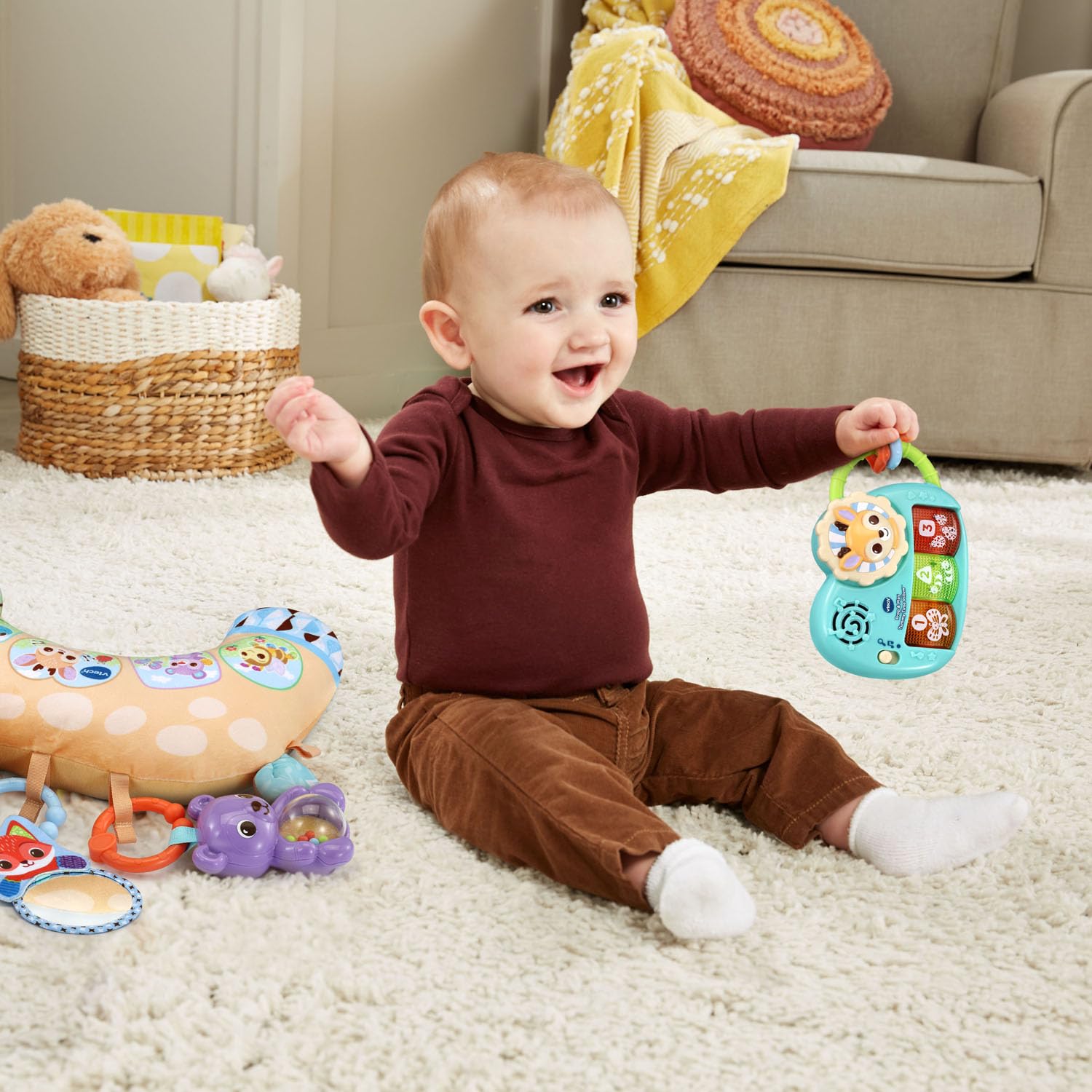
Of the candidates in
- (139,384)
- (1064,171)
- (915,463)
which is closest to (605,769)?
(915,463)

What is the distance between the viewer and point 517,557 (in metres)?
0.81

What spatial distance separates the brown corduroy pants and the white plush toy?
1.04 m

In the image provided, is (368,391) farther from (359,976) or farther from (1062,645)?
(359,976)

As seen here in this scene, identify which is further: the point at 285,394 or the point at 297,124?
the point at 297,124

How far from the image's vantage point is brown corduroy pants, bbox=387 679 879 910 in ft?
2.27

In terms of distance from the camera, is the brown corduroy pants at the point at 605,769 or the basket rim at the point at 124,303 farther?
the basket rim at the point at 124,303

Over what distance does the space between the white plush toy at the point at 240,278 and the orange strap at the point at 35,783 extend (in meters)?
1.08

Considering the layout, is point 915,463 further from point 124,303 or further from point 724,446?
point 124,303

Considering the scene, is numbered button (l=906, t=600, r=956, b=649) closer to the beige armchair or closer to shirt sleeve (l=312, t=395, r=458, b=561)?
shirt sleeve (l=312, t=395, r=458, b=561)

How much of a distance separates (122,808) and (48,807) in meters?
0.05

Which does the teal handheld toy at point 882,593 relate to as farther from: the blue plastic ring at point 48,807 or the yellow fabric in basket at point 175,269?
the yellow fabric in basket at point 175,269

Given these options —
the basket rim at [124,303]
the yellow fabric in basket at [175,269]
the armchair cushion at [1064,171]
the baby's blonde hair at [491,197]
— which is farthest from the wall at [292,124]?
the baby's blonde hair at [491,197]

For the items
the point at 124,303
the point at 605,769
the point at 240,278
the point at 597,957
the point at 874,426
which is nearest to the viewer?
the point at 597,957

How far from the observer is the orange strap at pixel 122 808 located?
0.73m
